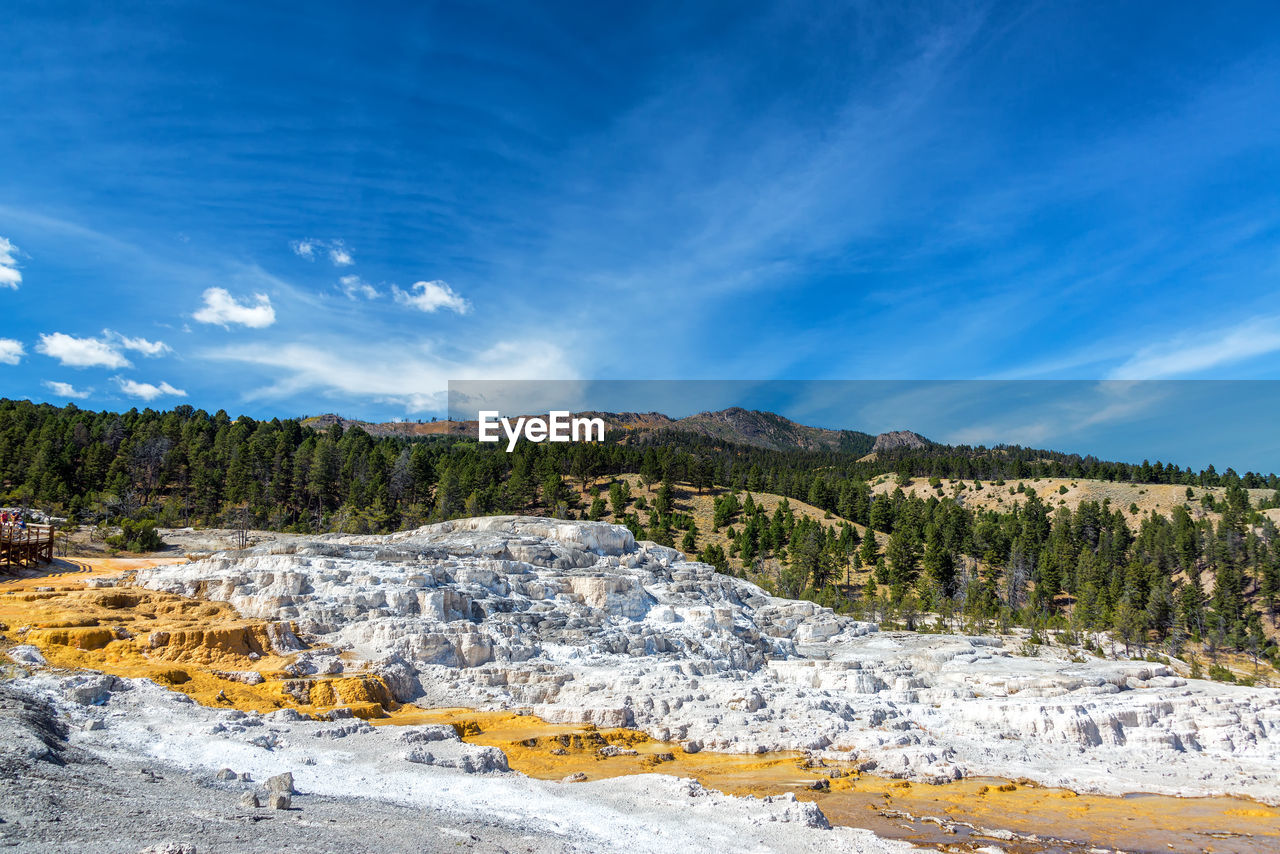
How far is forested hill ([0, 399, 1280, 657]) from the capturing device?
75.6 meters

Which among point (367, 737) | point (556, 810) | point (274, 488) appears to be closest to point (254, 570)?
point (367, 737)

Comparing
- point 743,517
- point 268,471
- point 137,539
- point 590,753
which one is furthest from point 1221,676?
point 268,471

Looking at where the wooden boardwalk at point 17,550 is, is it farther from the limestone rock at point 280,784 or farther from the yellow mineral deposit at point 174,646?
the limestone rock at point 280,784

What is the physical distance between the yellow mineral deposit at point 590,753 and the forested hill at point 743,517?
45.6 m

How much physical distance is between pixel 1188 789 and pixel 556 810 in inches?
933

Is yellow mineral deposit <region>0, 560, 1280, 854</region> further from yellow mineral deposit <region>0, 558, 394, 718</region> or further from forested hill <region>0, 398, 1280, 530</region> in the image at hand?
forested hill <region>0, 398, 1280, 530</region>

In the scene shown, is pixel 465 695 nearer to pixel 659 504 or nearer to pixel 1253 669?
pixel 659 504

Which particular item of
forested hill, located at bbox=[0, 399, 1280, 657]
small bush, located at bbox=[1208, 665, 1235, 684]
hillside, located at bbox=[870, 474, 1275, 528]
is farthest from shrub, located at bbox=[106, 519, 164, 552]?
hillside, located at bbox=[870, 474, 1275, 528]

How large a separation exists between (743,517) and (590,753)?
80.1 m

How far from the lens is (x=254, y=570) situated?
3716 centimetres

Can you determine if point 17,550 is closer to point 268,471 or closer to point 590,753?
point 590,753

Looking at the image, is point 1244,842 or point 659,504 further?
point 659,504

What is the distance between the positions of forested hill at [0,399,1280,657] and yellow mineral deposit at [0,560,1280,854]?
45620mm

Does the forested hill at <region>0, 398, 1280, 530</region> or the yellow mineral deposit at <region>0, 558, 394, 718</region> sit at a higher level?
the forested hill at <region>0, 398, 1280, 530</region>
